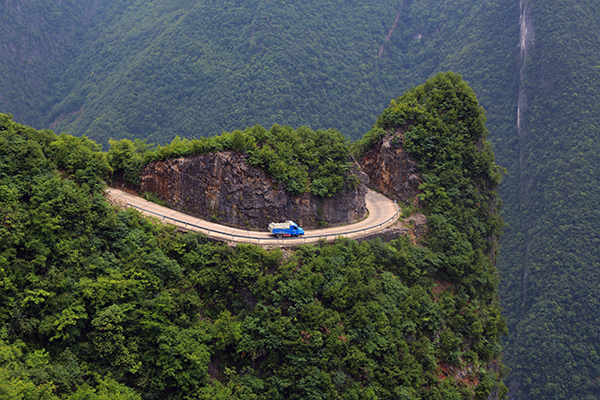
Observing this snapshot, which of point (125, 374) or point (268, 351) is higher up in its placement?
point (268, 351)

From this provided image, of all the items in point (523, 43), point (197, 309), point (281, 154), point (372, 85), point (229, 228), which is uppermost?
point (523, 43)

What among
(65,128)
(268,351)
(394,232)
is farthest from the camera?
(65,128)

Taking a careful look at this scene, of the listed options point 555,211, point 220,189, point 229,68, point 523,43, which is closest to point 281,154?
point 220,189

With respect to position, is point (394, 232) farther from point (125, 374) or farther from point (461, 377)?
point (125, 374)

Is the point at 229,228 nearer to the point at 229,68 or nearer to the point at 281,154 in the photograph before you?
the point at 281,154

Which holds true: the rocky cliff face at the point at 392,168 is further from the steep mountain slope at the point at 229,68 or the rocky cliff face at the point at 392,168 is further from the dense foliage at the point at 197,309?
the steep mountain slope at the point at 229,68

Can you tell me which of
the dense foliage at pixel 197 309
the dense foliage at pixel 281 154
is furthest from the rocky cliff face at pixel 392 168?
the dense foliage at pixel 281 154

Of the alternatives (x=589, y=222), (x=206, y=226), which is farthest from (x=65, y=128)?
(x=589, y=222)
